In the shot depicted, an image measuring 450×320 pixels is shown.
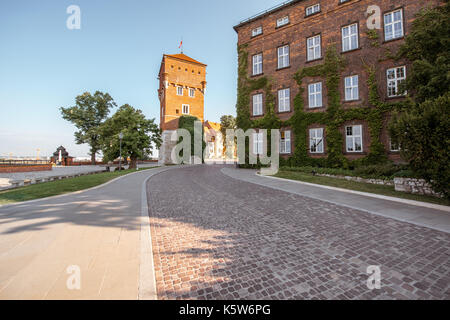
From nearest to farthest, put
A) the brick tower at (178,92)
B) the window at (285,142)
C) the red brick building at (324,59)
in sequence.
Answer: the red brick building at (324,59) → the window at (285,142) → the brick tower at (178,92)

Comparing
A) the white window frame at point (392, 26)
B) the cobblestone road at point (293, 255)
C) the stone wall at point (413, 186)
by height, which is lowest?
the cobblestone road at point (293, 255)

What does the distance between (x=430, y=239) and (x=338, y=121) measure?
1468 centimetres

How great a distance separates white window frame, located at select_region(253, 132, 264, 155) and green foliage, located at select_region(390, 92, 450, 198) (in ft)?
44.7

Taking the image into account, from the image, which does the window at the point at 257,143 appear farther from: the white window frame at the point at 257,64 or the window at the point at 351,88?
the window at the point at 351,88

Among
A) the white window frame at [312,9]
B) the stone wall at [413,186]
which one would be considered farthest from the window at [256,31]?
the stone wall at [413,186]

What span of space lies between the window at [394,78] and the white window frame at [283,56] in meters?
8.82

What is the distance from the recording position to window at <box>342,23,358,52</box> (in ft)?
55.1

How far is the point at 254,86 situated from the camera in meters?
22.0

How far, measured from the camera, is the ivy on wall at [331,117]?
15.4 m

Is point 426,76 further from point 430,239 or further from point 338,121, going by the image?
point 430,239

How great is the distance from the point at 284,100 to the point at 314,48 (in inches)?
214

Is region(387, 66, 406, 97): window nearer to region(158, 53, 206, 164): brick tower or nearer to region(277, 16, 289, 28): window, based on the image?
region(277, 16, 289, 28): window

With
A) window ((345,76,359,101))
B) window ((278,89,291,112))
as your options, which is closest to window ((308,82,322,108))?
window ((278,89,291,112))
